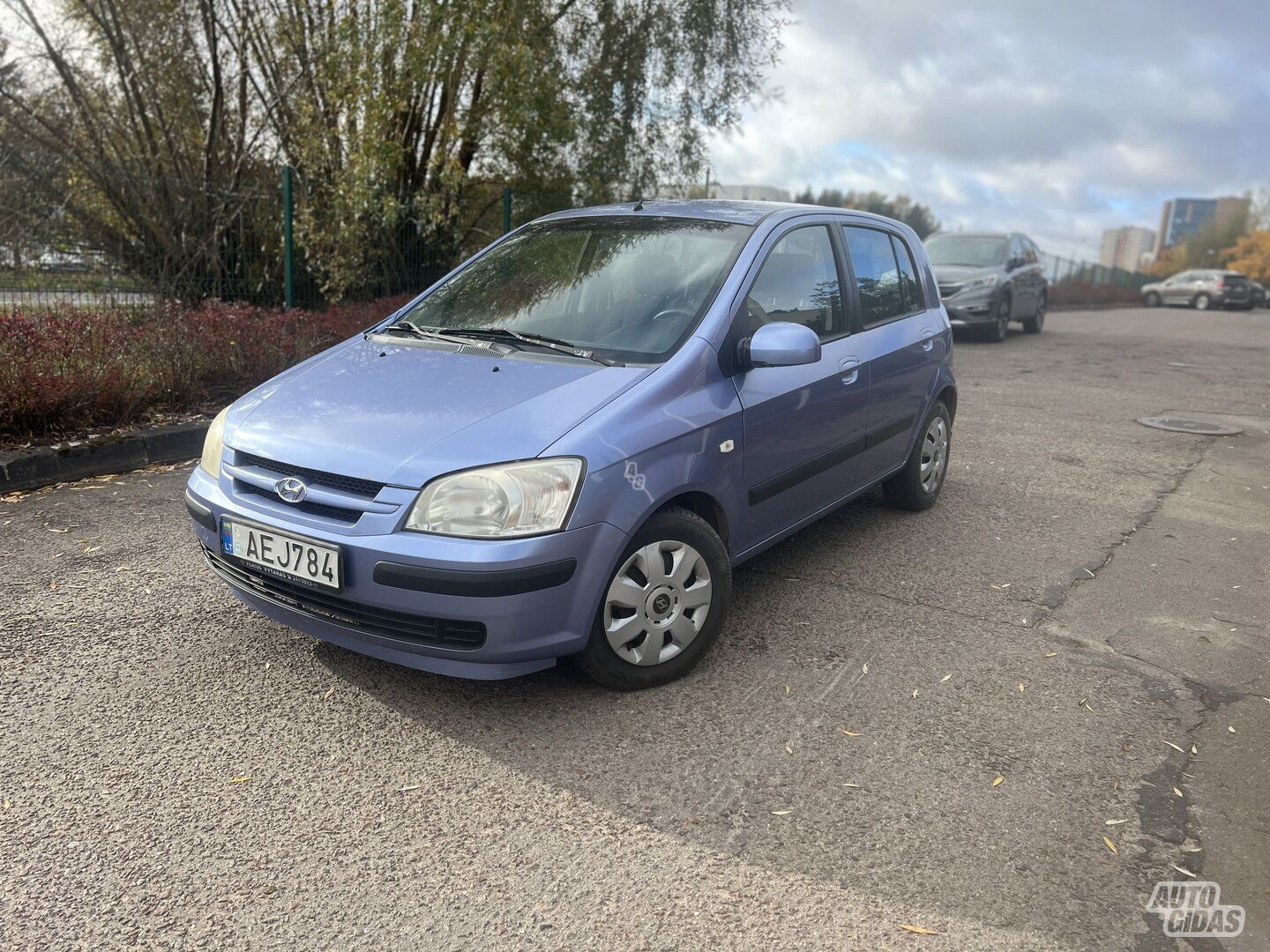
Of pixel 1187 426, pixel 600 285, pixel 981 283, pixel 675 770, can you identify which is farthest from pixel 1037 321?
pixel 675 770

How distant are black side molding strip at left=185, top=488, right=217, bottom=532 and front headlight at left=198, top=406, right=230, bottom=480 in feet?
0.35

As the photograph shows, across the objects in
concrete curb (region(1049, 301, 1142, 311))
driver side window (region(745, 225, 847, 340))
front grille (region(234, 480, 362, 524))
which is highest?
driver side window (region(745, 225, 847, 340))

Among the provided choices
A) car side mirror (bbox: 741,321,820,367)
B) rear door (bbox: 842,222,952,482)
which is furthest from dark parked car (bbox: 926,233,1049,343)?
car side mirror (bbox: 741,321,820,367)

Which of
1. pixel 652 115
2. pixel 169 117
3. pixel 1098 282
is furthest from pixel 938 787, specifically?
pixel 1098 282

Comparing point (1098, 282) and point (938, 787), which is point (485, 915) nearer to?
point (938, 787)

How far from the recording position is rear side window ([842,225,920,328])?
4.77 meters

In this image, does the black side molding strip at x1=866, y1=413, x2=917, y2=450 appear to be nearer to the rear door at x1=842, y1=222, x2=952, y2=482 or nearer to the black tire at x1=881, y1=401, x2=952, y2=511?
the rear door at x1=842, y1=222, x2=952, y2=482

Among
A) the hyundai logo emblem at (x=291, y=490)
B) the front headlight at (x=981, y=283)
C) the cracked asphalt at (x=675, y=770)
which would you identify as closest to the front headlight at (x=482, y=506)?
the hyundai logo emblem at (x=291, y=490)

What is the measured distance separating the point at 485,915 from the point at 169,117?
1049cm

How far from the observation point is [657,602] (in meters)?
3.30

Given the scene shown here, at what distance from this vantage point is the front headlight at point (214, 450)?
135 inches

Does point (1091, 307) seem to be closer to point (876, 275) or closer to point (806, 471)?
point (876, 275)

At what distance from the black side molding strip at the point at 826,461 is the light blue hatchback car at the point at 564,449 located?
14 millimetres

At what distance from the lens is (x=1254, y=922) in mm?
2355
